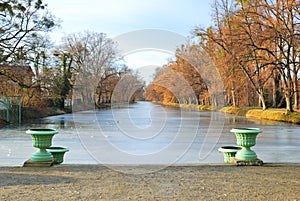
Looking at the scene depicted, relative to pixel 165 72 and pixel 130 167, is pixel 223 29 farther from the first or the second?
pixel 130 167

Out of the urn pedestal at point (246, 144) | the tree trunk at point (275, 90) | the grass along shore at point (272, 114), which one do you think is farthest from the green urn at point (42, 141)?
the tree trunk at point (275, 90)

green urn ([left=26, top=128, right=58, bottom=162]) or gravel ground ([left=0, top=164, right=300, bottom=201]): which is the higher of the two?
green urn ([left=26, top=128, right=58, bottom=162])

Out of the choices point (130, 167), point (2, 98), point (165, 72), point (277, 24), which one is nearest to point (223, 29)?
point (277, 24)

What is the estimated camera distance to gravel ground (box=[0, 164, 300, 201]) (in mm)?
3955

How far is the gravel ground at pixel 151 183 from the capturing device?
3.96 m

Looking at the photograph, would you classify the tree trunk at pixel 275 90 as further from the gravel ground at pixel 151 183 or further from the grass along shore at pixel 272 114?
the gravel ground at pixel 151 183

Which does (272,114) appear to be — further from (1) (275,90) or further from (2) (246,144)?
(2) (246,144)

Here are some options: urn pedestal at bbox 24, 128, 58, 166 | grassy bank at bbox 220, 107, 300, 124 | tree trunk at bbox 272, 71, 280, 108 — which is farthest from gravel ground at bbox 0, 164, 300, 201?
tree trunk at bbox 272, 71, 280, 108

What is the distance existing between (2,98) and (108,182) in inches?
712

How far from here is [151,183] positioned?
4.54 m

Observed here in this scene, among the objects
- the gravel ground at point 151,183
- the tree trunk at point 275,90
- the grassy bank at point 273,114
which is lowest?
the gravel ground at point 151,183

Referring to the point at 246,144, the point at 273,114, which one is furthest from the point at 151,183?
the point at 273,114

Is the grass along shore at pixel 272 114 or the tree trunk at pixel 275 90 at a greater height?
the tree trunk at pixel 275 90

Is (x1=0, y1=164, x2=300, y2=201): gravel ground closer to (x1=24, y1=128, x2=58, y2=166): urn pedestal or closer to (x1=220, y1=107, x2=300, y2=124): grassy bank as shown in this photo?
(x1=24, y1=128, x2=58, y2=166): urn pedestal
